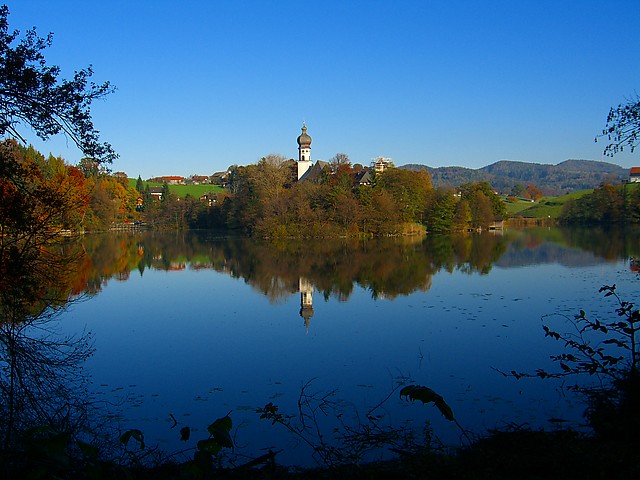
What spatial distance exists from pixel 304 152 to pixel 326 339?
62.9 meters

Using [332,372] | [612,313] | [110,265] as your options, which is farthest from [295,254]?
[332,372]

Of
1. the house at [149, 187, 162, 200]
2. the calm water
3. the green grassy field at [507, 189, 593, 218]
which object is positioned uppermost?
the house at [149, 187, 162, 200]

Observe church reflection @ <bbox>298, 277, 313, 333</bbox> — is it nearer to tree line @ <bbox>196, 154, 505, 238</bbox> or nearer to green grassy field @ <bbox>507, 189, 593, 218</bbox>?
Result: tree line @ <bbox>196, 154, 505, 238</bbox>

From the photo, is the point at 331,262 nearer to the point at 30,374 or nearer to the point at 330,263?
the point at 330,263

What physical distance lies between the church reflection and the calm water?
0.31 feet

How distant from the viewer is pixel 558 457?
435 cm

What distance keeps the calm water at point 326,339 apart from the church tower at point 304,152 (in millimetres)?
47659

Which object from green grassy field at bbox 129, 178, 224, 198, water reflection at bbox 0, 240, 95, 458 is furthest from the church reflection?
green grassy field at bbox 129, 178, 224, 198

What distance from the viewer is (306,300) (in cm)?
1620

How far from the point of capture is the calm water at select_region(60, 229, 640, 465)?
7.09 m

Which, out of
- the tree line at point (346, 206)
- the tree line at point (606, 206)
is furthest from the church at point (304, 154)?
the tree line at point (606, 206)

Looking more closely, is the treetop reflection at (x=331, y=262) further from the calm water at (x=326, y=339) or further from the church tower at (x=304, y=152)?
the church tower at (x=304, y=152)

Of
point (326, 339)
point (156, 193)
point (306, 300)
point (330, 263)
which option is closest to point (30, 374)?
point (326, 339)

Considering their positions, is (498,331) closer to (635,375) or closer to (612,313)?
(612,313)
